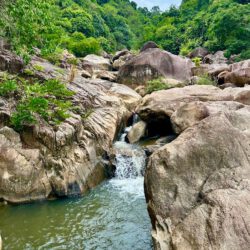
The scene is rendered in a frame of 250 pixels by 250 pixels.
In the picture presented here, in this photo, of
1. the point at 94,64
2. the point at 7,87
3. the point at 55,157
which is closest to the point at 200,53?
the point at 94,64

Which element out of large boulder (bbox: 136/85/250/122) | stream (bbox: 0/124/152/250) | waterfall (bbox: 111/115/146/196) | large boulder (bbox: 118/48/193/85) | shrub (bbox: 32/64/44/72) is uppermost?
large boulder (bbox: 118/48/193/85)

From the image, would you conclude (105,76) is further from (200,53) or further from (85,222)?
(200,53)

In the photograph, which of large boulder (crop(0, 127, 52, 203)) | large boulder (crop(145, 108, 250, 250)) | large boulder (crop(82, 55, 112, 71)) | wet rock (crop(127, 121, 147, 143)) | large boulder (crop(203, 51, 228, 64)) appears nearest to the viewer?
large boulder (crop(145, 108, 250, 250))

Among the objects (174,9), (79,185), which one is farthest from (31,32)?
(174,9)

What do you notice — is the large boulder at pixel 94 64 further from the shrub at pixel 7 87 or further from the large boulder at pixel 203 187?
the large boulder at pixel 203 187

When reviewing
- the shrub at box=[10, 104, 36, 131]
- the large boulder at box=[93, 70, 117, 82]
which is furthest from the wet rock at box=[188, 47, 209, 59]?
the shrub at box=[10, 104, 36, 131]

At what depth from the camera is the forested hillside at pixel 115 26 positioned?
35.3 ft

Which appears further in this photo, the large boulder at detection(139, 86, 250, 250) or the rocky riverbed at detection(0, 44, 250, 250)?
the rocky riverbed at detection(0, 44, 250, 250)

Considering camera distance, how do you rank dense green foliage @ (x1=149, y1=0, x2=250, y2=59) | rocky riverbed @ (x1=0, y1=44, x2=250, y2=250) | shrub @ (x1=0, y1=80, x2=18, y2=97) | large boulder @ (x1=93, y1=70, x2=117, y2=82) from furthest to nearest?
dense green foliage @ (x1=149, y1=0, x2=250, y2=59) < large boulder @ (x1=93, y1=70, x2=117, y2=82) < shrub @ (x1=0, y1=80, x2=18, y2=97) < rocky riverbed @ (x1=0, y1=44, x2=250, y2=250)

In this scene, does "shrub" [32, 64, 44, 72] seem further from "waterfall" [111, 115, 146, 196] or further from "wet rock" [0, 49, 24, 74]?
"waterfall" [111, 115, 146, 196]

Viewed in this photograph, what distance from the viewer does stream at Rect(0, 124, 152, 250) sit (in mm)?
10422

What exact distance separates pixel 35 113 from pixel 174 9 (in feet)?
284

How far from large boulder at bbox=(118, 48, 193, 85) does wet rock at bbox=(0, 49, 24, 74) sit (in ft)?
39.7

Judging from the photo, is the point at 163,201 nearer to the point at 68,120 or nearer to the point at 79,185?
the point at 79,185
